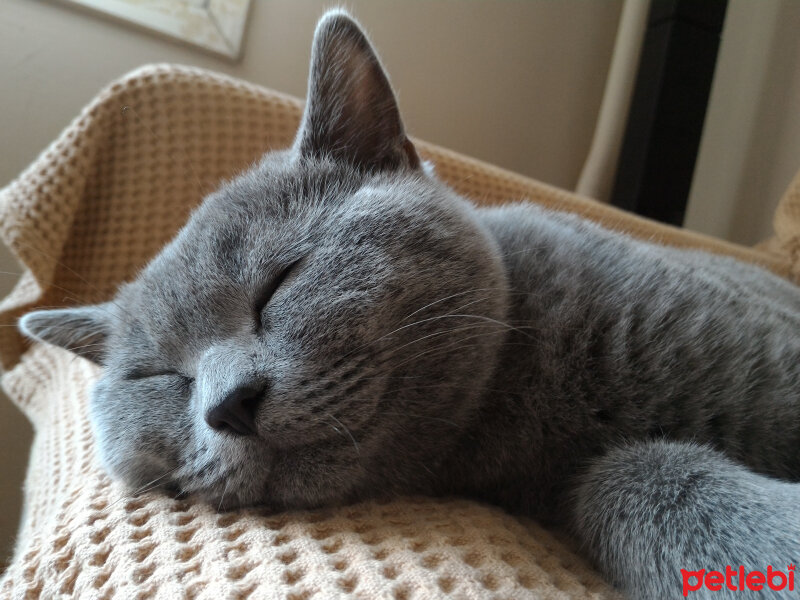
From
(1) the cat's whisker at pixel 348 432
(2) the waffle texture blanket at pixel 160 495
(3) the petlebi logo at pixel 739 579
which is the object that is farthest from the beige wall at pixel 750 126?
(1) the cat's whisker at pixel 348 432

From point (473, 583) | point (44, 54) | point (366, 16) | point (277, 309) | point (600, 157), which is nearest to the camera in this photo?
point (473, 583)

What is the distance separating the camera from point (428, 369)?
60cm

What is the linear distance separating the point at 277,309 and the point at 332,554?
9.5 inches

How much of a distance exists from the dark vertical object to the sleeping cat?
1.53m

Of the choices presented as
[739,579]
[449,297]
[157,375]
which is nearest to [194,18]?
[157,375]

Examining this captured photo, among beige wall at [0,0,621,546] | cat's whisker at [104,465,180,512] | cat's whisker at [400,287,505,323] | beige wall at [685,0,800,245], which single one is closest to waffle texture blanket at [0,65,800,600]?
cat's whisker at [104,465,180,512]

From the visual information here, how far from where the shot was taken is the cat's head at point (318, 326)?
21.7 inches

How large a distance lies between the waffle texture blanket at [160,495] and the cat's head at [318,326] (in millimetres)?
52

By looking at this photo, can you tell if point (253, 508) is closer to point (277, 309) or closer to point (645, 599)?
point (277, 309)

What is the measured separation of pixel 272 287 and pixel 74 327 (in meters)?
0.40

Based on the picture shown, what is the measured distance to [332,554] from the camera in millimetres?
510

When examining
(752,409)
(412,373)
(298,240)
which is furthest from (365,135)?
(752,409)

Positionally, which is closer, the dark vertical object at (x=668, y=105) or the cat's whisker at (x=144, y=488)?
the cat's whisker at (x=144, y=488)

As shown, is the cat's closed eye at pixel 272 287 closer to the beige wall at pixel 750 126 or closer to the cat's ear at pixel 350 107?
the cat's ear at pixel 350 107
